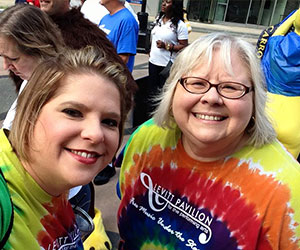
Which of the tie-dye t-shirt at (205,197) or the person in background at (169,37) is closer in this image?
the tie-dye t-shirt at (205,197)

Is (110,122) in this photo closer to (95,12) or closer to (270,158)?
(270,158)

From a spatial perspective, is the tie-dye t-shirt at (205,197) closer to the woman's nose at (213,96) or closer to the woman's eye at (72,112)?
the woman's nose at (213,96)

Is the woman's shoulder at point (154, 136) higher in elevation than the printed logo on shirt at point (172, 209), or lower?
higher

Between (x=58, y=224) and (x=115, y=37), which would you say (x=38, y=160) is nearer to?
(x=58, y=224)

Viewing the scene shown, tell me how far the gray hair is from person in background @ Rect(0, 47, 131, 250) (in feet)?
1.20

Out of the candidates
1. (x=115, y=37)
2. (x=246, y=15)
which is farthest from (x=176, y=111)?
(x=246, y=15)

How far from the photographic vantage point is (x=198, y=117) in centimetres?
124

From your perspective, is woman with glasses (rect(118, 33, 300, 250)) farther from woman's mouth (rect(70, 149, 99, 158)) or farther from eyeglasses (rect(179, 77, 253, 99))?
woman's mouth (rect(70, 149, 99, 158))

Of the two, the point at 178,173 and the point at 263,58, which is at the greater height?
the point at 263,58

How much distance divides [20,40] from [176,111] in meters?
1.03

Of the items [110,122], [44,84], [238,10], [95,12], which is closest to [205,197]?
[110,122]

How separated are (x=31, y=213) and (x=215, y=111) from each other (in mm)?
781

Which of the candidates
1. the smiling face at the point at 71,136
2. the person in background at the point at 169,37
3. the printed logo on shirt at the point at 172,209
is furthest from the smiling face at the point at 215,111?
the person in background at the point at 169,37

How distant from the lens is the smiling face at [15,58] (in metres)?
1.69
